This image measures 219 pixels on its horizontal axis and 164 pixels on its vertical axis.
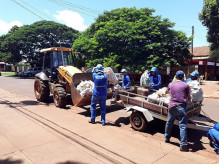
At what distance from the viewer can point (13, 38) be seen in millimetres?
30172

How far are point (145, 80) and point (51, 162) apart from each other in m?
4.52

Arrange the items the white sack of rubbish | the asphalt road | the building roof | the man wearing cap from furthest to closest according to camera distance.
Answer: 1. the building roof
2. the asphalt road
3. the white sack of rubbish
4. the man wearing cap

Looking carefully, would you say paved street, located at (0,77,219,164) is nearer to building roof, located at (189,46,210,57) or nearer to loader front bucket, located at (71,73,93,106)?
loader front bucket, located at (71,73,93,106)

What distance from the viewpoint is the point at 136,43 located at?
1611 centimetres

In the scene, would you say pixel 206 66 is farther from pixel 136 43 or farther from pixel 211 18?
pixel 136 43

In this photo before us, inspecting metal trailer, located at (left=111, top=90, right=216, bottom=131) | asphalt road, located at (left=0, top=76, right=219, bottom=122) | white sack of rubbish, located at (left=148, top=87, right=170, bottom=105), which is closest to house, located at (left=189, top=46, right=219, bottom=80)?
asphalt road, located at (left=0, top=76, right=219, bottom=122)

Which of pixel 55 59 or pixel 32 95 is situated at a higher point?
pixel 55 59

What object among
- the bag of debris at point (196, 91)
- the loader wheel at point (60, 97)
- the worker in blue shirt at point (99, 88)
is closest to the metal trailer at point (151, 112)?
the bag of debris at point (196, 91)

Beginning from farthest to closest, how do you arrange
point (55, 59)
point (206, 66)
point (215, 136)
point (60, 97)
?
point (206, 66) → point (55, 59) → point (60, 97) → point (215, 136)

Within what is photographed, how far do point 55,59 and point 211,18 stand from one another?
13527 millimetres

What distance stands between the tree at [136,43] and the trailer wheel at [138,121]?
34.2 feet

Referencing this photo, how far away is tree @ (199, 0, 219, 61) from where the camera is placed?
1459 centimetres

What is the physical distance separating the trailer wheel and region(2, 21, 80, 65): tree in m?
28.3

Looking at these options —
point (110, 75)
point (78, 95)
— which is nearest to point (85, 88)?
point (78, 95)
